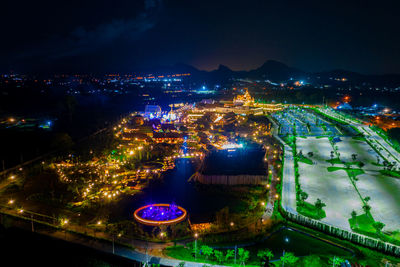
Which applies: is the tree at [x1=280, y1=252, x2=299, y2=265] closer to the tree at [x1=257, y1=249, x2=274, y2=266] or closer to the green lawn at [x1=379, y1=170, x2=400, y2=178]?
the tree at [x1=257, y1=249, x2=274, y2=266]

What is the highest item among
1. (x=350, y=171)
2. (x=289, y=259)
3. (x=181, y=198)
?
(x=350, y=171)

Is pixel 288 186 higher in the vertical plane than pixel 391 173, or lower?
lower

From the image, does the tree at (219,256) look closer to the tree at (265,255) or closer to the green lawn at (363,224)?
the tree at (265,255)

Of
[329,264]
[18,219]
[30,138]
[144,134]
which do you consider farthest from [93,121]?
[329,264]

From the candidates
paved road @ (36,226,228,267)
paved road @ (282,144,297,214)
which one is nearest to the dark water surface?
paved road @ (36,226,228,267)

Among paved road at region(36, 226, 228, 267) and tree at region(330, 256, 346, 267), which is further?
paved road at region(36, 226, 228, 267)

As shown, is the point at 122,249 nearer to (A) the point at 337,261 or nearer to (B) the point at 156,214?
(B) the point at 156,214

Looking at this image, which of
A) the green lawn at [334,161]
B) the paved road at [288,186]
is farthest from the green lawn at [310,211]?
the green lawn at [334,161]

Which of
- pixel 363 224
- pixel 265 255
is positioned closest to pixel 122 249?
pixel 265 255

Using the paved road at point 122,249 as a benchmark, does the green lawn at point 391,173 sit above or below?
above

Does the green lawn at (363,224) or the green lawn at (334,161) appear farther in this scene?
the green lawn at (334,161)
